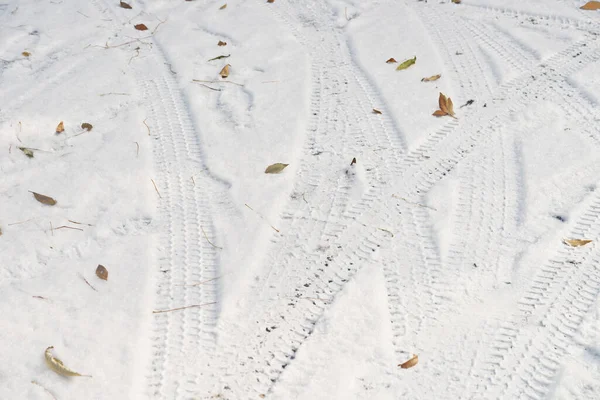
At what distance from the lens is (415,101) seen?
3396 mm

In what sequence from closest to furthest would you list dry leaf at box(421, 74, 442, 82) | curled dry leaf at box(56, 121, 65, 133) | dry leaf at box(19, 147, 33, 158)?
dry leaf at box(19, 147, 33, 158), curled dry leaf at box(56, 121, 65, 133), dry leaf at box(421, 74, 442, 82)

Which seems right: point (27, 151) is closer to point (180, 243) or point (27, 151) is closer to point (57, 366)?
point (180, 243)

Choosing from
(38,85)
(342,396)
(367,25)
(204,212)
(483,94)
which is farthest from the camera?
(367,25)

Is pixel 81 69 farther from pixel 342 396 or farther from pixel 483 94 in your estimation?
pixel 342 396

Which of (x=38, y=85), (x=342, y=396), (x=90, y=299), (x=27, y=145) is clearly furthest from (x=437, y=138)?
(x=38, y=85)

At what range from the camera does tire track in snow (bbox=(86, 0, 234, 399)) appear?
7.01ft

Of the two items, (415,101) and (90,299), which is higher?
(415,101)

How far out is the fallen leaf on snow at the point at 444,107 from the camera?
10.7ft

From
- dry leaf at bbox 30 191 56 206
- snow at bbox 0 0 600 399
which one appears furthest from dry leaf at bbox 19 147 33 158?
dry leaf at bbox 30 191 56 206

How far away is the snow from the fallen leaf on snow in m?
0.05

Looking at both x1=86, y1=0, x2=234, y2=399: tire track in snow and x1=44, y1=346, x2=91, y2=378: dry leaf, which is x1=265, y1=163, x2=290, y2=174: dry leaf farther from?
x1=44, y1=346, x2=91, y2=378: dry leaf

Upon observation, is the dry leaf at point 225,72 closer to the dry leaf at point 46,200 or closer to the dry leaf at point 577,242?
the dry leaf at point 46,200

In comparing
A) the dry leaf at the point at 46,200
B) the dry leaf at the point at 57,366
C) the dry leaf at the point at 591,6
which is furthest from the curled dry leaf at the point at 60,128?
the dry leaf at the point at 591,6

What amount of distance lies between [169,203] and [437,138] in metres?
1.41
